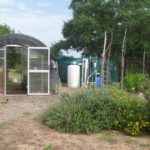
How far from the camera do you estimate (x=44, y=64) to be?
18.7 m

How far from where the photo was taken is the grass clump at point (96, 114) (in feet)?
30.9

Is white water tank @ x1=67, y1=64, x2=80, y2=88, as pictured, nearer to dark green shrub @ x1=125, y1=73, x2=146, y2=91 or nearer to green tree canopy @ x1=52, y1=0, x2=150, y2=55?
green tree canopy @ x1=52, y1=0, x2=150, y2=55

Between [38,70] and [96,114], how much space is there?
9.27 m

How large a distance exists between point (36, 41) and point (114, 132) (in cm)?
1053

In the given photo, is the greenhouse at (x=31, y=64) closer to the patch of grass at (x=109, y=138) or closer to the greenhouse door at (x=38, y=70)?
the greenhouse door at (x=38, y=70)

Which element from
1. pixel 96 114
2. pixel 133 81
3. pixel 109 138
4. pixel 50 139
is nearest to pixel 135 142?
pixel 109 138

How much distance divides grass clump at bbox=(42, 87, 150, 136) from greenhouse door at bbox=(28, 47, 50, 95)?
849cm

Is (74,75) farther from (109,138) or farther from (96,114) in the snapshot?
(109,138)

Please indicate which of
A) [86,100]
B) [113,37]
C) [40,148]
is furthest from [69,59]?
[40,148]

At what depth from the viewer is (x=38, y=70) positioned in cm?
1866

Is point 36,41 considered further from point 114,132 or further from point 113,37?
point 114,132

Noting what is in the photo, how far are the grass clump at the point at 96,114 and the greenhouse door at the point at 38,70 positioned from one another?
27.9ft

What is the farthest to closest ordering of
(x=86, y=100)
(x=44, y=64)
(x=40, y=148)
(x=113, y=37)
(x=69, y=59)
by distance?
1. (x=69, y=59)
2. (x=113, y=37)
3. (x=44, y=64)
4. (x=86, y=100)
5. (x=40, y=148)

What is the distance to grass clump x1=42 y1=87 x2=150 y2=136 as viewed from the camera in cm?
941
